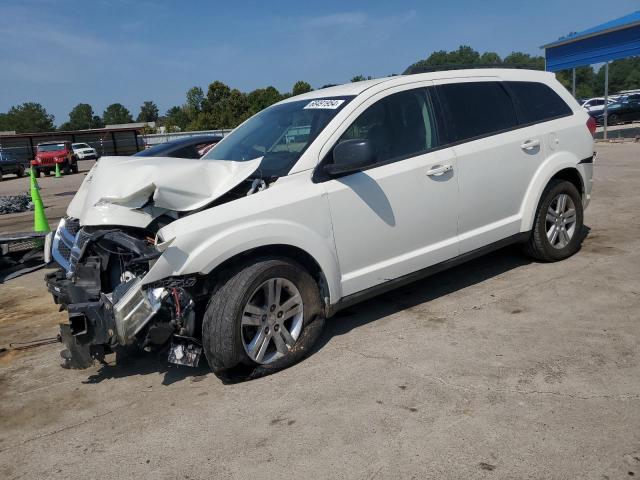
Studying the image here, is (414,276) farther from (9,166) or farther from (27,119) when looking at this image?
(27,119)

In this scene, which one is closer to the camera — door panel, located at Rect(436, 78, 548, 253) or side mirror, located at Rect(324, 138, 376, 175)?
side mirror, located at Rect(324, 138, 376, 175)

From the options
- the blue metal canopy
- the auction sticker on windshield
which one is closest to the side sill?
the auction sticker on windshield

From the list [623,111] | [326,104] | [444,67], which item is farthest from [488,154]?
[623,111]

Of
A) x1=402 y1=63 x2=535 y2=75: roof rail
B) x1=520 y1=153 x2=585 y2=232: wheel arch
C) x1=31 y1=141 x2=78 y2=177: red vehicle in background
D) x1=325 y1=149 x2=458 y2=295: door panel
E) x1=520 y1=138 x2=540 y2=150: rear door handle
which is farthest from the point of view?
x1=31 y1=141 x2=78 y2=177: red vehicle in background

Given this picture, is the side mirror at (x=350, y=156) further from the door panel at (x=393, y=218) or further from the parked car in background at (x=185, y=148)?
the parked car in background at (x=185, y=148)

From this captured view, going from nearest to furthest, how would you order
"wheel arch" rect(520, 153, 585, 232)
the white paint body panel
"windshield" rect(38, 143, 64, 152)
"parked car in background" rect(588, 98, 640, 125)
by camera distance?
the white paint body panel, "wheel arch" rect(520, 153, 585, 232), "windshield" rect(38, 143, 64, 152), "parked car in background" rect(588, 98, 640, 125)

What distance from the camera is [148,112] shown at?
153 meters

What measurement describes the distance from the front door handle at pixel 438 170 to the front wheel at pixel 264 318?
1.34 metres

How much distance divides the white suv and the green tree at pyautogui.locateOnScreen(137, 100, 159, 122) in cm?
15562

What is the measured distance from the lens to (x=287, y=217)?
152 inches

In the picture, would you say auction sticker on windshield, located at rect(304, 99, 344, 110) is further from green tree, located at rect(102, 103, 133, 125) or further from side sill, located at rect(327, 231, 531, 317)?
green tree, located at rect(102, 103, 133, 125)

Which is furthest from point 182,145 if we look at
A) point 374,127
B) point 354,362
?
point 354,362

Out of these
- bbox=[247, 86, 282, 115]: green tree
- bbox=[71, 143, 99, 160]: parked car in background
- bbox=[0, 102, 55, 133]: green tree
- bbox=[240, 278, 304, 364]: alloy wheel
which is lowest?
bbox=[240, 278, 304, 364]: alloy wheel

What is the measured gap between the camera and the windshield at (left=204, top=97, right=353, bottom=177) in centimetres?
423
